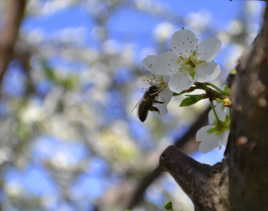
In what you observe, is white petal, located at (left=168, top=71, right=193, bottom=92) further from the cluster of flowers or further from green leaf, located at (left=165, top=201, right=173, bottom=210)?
green leaf, located at (left=165, top=201, right=173, bottom=210)

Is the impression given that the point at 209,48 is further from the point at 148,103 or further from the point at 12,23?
the point at 12,23

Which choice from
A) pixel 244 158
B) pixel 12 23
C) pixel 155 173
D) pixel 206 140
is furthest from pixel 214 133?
pixel 12 23

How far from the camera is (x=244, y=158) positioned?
494 millimetres

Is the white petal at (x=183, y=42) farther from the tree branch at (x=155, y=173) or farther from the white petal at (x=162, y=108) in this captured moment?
the tree branch at (x=155, y=173)

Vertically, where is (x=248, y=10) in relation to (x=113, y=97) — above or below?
below

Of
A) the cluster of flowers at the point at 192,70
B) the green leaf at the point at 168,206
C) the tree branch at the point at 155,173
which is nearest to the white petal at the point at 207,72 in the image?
the cluster of flowers at the point at 192,70

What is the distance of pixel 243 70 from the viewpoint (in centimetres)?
46

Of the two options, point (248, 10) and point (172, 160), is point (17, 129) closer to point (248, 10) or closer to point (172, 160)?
point (248, 10)

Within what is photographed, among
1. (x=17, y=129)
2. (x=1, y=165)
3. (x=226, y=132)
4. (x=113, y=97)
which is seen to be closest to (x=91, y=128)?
(x=113, y=97)

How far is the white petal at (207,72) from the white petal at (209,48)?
0.04 ft

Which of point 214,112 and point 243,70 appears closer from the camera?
point 243,70

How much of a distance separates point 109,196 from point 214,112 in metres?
1.98

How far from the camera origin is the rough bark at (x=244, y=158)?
1.48ft

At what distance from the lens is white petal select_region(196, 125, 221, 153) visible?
2.31 ft
